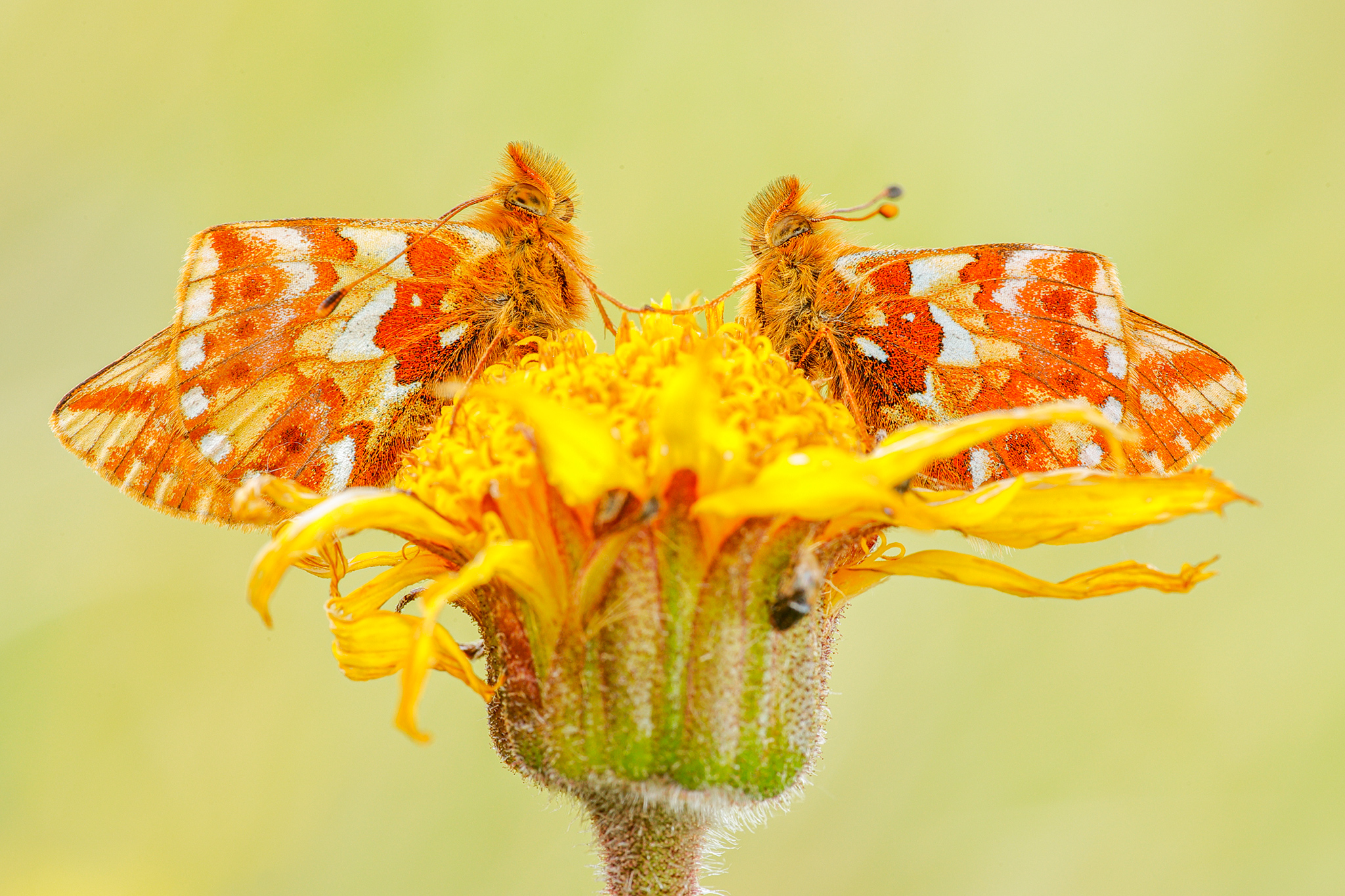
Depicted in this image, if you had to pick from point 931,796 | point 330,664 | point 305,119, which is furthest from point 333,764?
point 305,119

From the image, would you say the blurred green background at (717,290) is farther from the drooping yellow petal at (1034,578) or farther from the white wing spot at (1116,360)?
the drooping yellow petal at (1034,578)

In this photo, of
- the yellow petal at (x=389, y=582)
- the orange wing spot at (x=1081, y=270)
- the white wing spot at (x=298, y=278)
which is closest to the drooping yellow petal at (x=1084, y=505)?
the orange wing spot at (x=1081, y=270)

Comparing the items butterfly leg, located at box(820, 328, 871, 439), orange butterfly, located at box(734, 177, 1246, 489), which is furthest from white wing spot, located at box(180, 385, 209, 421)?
butterfly leg, located at box(820, 328, 871, 439)

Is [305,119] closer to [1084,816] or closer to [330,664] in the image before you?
[330,664]

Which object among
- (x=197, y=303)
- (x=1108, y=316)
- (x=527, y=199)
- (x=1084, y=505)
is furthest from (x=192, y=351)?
(x=1108, y=316)

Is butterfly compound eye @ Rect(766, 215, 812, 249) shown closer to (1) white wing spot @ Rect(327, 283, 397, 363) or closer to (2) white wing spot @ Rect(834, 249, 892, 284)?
(2) white wing spot @ Rect(834, 249, 892, 284)
